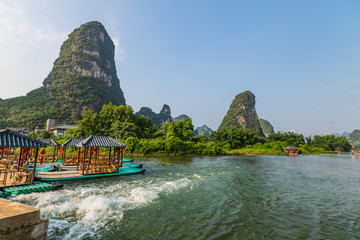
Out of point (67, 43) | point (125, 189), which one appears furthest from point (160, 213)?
point (67, 43)

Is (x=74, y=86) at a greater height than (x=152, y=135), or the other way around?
(x=74, y=86)

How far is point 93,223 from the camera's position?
6.60m

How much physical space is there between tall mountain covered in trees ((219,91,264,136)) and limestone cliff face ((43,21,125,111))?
263 ft

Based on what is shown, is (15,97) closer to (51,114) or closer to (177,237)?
(51,114)

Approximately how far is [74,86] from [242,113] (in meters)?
105

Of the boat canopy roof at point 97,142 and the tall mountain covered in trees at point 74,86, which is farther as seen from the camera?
the tall mountain covered in trees at point 74,86

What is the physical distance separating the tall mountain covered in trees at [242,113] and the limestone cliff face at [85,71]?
3161 inches

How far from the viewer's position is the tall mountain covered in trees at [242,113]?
120m

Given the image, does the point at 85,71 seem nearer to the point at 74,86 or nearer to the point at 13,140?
the point at 74,86

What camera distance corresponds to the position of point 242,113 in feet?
404

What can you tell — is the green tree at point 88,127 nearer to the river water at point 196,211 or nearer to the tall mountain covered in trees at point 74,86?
the river water at point 196,211

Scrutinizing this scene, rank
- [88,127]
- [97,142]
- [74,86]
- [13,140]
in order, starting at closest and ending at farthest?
[13,140], [97,142], [88,127], [74,86]

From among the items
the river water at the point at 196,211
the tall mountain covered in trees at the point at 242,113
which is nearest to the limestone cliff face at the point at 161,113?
the tall mountain covered in trees at the point at 242,113

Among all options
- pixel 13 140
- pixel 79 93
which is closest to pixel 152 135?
pixel 13 140
